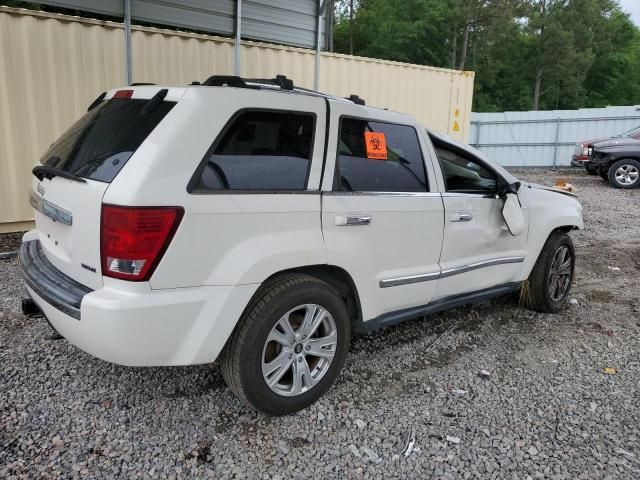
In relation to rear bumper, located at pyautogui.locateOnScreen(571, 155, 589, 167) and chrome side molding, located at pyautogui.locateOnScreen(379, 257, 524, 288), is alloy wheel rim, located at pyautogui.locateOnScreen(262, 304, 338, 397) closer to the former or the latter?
chrome side molding, located at pyautogui.locateOnScreen(379, 257, 524, 288)

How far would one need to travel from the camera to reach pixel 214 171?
2.55 meters

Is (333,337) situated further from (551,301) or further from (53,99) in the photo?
(53,99)

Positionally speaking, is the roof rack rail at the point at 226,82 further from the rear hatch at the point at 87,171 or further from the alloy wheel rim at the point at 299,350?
the alloy wheel rim at the point at 299,350

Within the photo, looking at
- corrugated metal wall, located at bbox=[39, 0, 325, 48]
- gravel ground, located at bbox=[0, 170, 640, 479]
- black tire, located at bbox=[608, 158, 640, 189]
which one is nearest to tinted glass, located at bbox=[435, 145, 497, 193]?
gravel ground, located at bbox=[0, 170, 640, 479]

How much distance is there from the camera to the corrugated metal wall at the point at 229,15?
681cm

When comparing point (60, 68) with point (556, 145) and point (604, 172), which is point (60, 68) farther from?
point (556, 145)

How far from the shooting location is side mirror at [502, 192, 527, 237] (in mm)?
3967

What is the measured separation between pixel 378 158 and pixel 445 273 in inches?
37.5

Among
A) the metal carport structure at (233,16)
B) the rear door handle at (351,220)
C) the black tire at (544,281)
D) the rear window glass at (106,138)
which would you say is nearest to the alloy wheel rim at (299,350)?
the rear door handle at (351,220)

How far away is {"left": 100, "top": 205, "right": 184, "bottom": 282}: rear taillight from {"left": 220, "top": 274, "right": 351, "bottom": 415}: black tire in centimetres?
58

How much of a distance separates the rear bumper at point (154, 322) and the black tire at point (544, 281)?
2937mm

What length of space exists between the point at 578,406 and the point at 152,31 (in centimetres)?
678

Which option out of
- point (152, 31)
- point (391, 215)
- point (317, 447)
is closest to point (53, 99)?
point (152, 31)

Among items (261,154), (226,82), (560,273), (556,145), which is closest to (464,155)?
(560,273)
